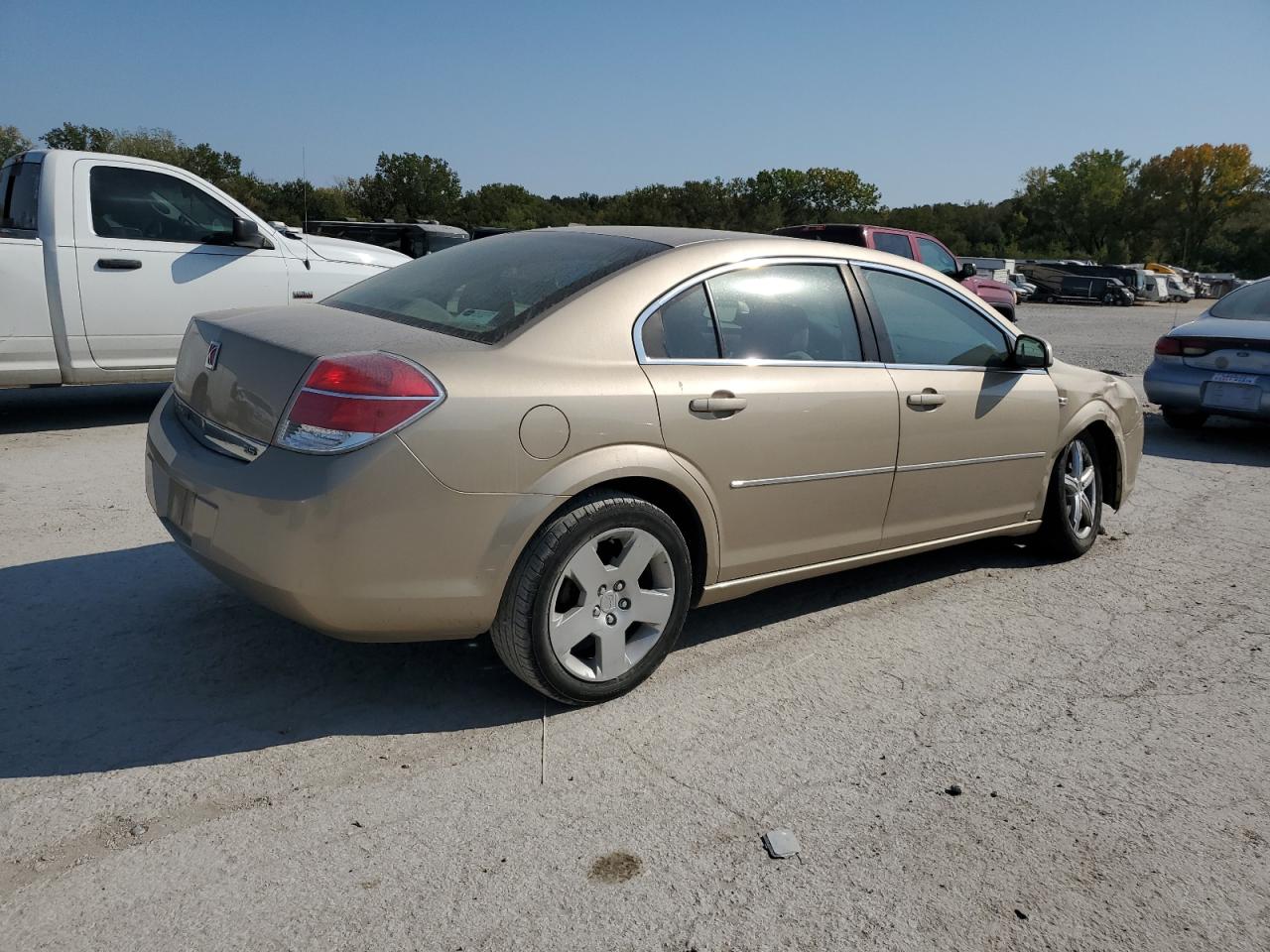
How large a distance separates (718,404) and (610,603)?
2.55ft

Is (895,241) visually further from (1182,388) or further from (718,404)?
Result: (718,404)

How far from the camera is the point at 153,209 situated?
759 centimetres

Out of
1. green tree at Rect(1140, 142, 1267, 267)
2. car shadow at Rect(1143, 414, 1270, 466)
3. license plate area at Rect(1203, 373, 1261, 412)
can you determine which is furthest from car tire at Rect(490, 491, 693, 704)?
green tree at Rect(1140, 142, 1267, 267)

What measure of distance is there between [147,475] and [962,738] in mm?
2937

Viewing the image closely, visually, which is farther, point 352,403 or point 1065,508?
point 1065,508

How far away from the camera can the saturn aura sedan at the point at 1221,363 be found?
8.41 meters

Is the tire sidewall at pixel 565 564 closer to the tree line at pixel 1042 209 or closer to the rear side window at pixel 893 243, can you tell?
the rear side window at pixel 893 243

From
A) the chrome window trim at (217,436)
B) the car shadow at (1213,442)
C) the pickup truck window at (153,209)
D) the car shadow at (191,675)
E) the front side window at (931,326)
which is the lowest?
the car shadow at (1213,442)

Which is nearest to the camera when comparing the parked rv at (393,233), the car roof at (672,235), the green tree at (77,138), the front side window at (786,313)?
the front side window at (786,313)

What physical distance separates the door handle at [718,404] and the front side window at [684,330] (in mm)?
155

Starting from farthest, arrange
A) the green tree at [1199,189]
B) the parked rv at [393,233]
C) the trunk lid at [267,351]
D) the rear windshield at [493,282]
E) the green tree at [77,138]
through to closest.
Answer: the green tree at [1199,189] < the green tree at [77,138] < the parked rv at [393,233] < the rear windshield at [493,282] < the trunk lid at [267,351]

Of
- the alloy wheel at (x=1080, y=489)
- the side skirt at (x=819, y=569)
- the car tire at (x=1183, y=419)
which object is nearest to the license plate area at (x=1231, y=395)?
the car tire at (x=1183, y=419)

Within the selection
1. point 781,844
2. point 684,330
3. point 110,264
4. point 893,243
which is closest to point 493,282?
point 684,330

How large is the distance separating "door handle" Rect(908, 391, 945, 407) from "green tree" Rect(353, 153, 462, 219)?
48898 mm
